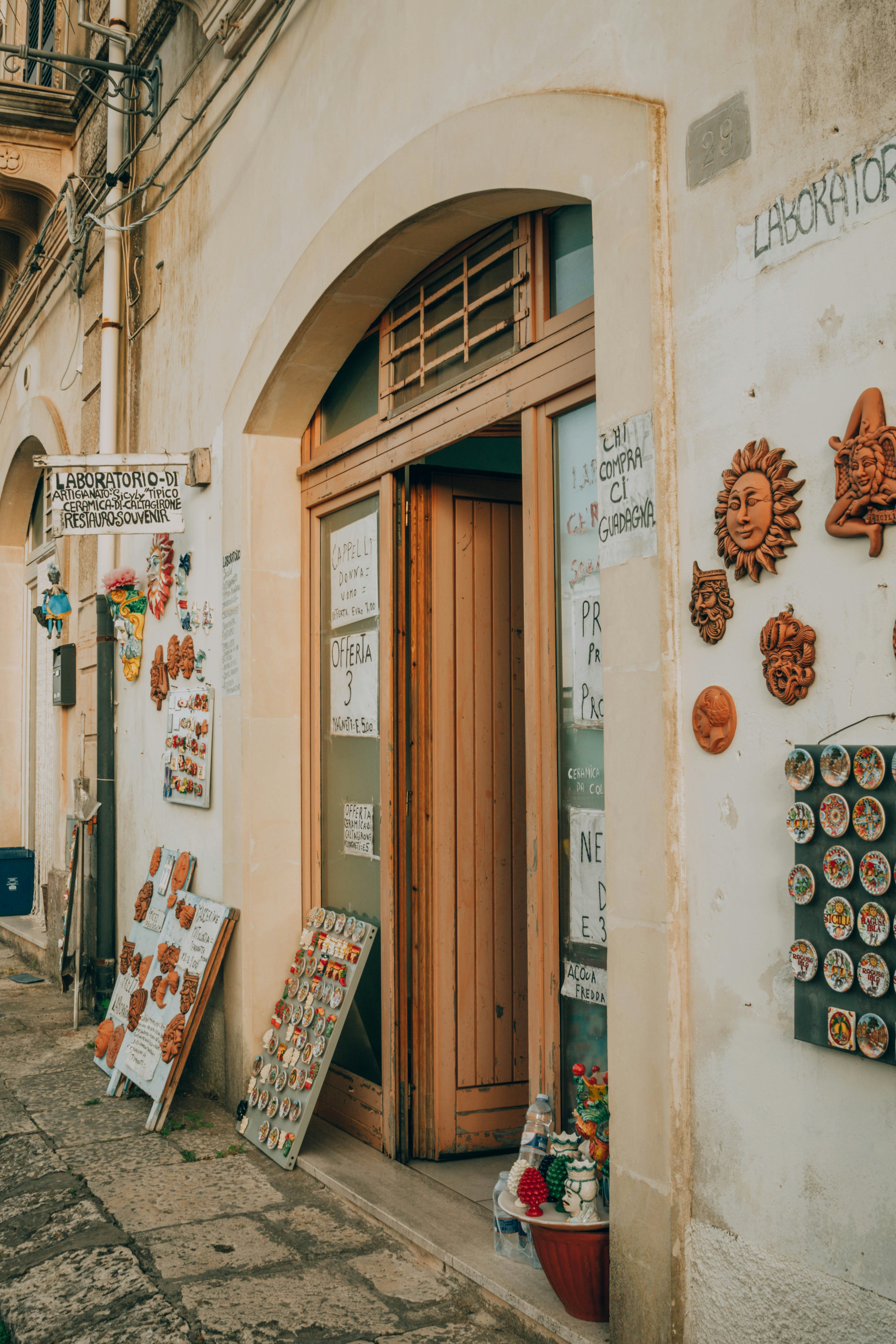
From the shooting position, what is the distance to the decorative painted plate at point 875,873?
228cm

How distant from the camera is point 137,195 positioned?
277 inches

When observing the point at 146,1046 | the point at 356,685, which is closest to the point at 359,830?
the point at 356,685

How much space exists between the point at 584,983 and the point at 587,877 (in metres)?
0.32

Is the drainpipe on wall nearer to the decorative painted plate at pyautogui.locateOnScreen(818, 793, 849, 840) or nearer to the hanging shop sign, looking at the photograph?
the hanging shop sign

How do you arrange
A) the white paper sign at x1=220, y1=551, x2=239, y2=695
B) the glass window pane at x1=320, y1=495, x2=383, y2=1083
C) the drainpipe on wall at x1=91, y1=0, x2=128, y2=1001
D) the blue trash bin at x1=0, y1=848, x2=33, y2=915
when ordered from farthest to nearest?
the blue trash bin at x1=0, y1=848, x2=33, y2=915 < the drainpipe on wall at x1=91, y1=0, x2=128, y2=1001 < the white paper sign at x1=220, y1=551, x2=239, y2=695 < the glass window pane at x1=320, y1=495, x2=383, y2=1083

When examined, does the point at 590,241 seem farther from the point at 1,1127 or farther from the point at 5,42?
the point at 5,42

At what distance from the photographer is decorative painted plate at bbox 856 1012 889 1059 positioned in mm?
2264

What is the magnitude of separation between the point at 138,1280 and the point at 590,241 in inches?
136

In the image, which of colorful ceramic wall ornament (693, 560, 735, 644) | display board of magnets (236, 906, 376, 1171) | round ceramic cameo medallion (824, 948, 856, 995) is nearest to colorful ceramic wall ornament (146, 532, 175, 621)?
display board of magnets (236, 906, 376, 1171)

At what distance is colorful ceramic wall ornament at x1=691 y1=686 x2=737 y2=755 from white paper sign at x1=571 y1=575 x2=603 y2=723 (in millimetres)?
656

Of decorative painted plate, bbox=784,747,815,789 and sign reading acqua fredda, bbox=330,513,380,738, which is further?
sign reading acqua fredda, bbox=330,513,380,738

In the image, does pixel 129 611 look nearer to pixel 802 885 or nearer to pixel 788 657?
pixel 788 657

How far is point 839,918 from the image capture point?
2.38 metres

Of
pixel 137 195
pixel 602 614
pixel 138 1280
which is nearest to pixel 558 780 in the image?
pixel 602 614
